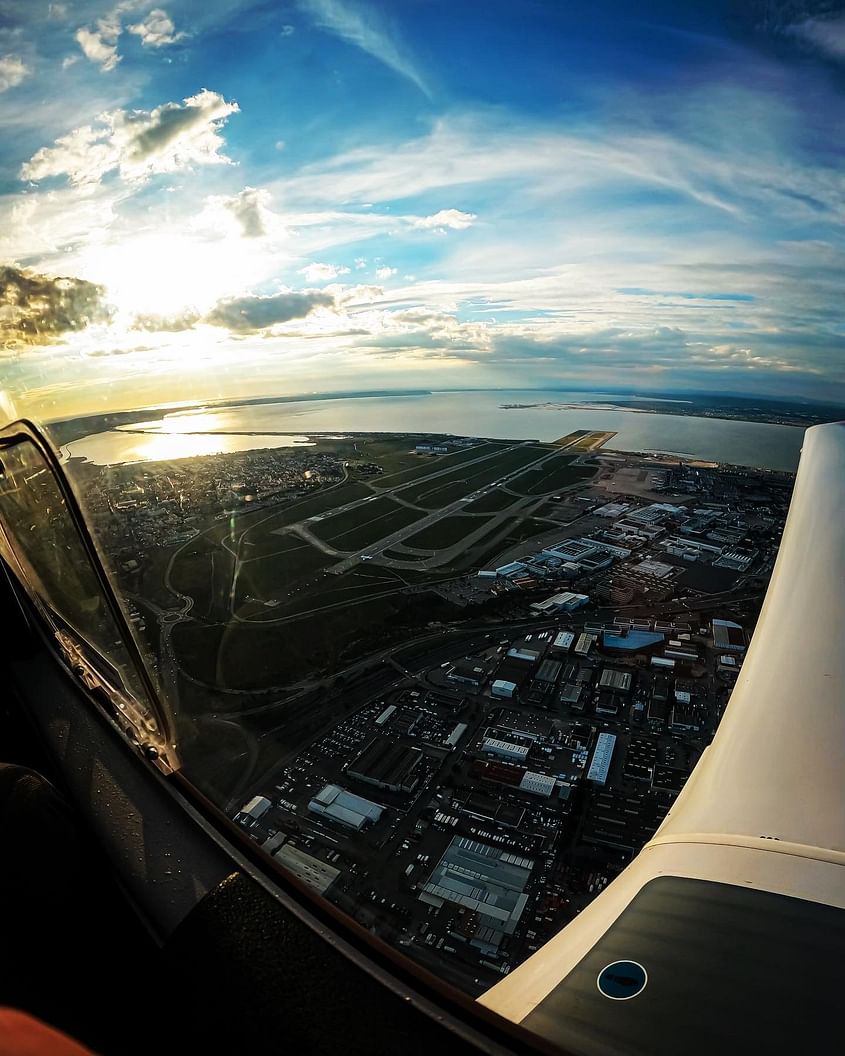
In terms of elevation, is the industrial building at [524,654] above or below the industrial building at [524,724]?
above

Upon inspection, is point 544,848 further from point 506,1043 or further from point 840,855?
point 506,1043

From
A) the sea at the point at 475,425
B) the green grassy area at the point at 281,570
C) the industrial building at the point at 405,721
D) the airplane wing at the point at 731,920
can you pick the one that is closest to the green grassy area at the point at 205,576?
the green grassy area at the point at 281,570

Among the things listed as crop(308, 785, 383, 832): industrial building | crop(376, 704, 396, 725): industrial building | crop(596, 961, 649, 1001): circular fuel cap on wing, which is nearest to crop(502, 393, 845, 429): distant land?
crop(376, 704, 396, 725): industrial building

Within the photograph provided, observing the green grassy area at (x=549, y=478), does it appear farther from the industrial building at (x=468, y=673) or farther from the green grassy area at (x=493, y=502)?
the industrial building at (x=468, y=673)

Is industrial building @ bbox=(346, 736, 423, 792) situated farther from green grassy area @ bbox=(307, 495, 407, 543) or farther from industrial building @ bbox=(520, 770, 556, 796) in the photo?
green grassy area @ bbox=(307, 495, 407, 543)

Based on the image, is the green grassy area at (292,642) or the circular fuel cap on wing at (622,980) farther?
the green grassy area at (292,642)

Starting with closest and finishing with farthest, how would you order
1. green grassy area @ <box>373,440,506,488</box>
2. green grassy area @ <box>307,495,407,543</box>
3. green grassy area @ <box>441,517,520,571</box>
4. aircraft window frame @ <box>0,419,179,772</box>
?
aircraft window frame @ <box>0,419,179,772</box> < green grassy area @ <box>441,517,520,571</box> < green grassy area @ <box>307,495,407,543</box> < green grassy area @ <box>373,440,506,488</box>
